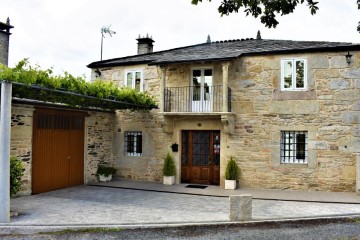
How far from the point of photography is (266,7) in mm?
5559

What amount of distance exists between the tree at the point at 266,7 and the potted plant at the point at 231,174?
7643 millimetres

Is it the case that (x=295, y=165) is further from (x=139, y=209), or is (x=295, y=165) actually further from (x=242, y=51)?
(x=139, y=209)

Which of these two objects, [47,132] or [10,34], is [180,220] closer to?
[47,132]

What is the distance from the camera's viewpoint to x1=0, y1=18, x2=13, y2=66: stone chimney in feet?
57.7

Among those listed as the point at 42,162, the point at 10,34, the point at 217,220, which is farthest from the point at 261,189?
the point at 10,34

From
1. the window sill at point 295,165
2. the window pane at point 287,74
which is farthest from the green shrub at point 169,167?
the window pane at point 287,74

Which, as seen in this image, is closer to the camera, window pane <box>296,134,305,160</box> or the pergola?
the pergola

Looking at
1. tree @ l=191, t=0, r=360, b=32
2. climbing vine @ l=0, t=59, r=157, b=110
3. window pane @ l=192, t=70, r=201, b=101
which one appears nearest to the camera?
tree @ l=191, t=0, r=360, b=32

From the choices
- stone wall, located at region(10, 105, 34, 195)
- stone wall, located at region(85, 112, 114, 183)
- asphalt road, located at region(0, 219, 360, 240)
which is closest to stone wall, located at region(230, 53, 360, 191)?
asphalt road, located at region(0, 219, 360, 240)

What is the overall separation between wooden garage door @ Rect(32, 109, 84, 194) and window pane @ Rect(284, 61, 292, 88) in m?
8.30

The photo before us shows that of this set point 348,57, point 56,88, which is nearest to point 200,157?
point 348,57

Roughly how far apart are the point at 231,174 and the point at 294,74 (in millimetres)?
4526

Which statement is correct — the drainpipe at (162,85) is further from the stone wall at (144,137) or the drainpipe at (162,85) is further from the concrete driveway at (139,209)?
the concrete driveway at (139,209)

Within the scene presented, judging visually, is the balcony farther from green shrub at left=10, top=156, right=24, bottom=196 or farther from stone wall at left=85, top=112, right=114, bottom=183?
green shrub at left=10, top=156, right=24, bottom=196
